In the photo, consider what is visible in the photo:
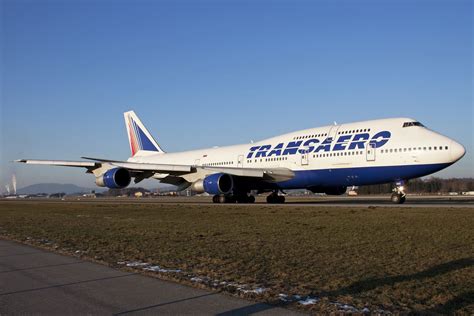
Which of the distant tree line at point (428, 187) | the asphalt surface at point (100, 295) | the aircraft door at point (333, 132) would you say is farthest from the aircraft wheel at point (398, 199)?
the distant tree line at point (428, 187)

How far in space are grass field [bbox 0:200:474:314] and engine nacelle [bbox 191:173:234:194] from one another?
14455mm

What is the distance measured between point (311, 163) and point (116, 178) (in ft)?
50.6

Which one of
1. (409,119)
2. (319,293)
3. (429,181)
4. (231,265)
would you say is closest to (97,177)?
(409,119)

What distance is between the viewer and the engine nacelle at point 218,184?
32281 millimetres

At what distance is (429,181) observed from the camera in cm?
11500

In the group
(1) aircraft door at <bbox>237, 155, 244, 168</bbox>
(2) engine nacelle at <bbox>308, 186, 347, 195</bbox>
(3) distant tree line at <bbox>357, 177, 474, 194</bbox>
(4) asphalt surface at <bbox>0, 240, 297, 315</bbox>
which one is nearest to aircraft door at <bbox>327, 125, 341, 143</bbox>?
(2) engine nacelle at <bbox>308, 186, 347, 195</bbox>

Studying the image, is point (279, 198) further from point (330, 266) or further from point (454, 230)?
point (330, 266)

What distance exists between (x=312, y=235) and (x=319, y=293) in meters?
6.78

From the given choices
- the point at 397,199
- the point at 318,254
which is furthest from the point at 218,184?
the point at 318,254

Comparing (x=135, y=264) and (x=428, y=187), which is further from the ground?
(x=428, y=187)

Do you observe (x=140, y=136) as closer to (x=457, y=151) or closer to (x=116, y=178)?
(x=116, y=178)

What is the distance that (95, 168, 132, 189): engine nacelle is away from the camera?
3647cm

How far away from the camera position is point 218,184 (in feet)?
106

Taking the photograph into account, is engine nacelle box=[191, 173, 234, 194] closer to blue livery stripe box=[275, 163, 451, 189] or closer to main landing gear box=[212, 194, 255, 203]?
main landing gear box=[212, 194, 255, 203]
